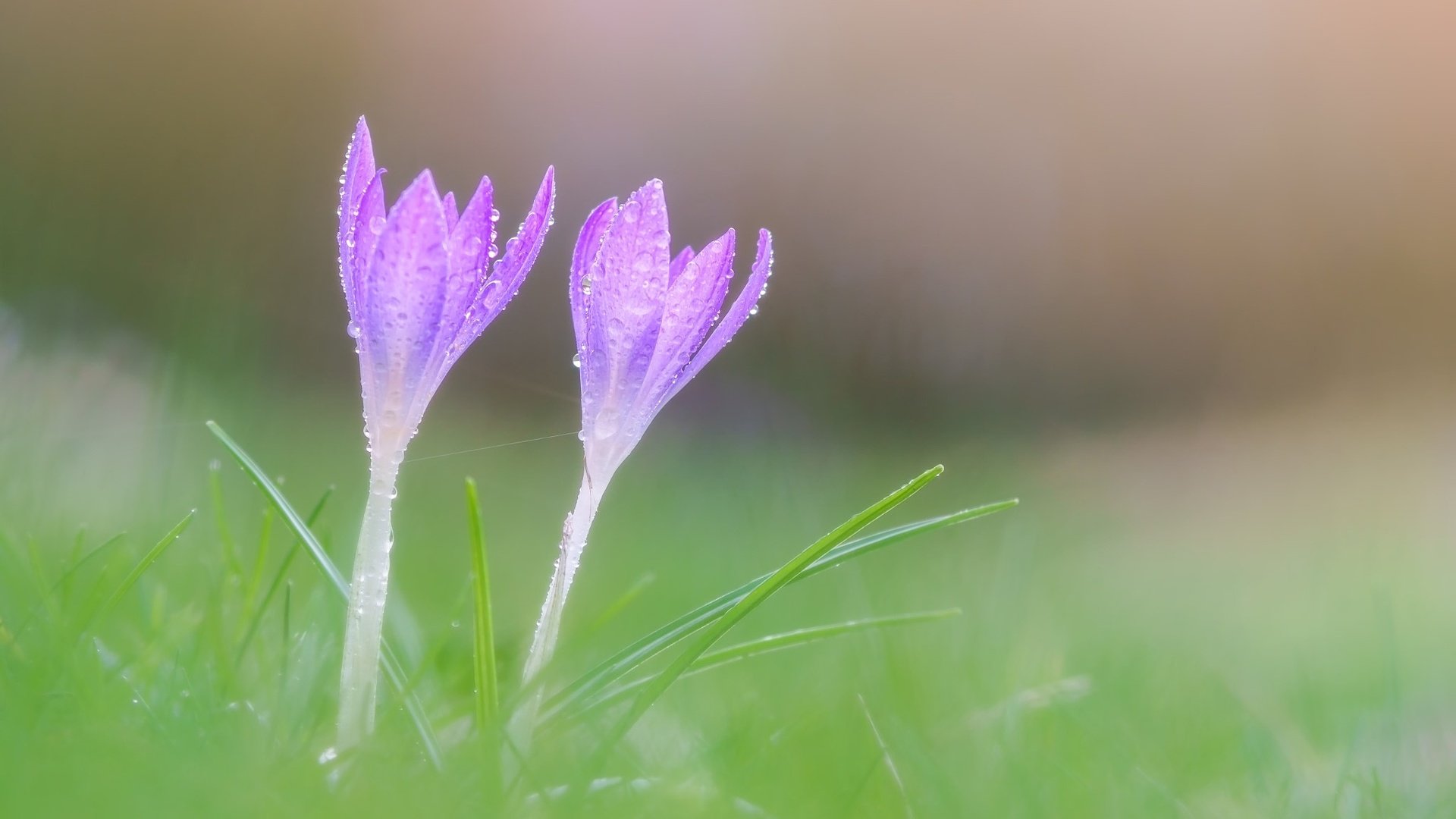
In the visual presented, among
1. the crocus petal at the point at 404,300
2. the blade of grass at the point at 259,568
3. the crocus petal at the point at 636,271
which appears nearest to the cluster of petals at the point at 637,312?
the crocus petal at the point at 636,271

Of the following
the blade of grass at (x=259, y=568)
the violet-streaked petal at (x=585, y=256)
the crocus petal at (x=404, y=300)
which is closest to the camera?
the crocus petal at (x=404, y=300)

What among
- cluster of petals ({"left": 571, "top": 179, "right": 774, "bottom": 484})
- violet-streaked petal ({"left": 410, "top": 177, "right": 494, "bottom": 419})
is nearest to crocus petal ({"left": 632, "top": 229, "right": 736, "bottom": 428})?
cluster of petals ({"left": 571, "top": 179, "right": 774, "bottom": 484})

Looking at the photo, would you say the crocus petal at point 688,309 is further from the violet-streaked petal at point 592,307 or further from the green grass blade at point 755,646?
the green grass blade at point 755,646

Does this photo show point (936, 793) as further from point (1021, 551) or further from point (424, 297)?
point (1021, 551)

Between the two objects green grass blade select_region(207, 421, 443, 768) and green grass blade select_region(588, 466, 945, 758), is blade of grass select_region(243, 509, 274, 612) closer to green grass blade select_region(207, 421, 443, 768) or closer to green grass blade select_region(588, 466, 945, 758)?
green grass blade select_region(207, 421, 443, 768)

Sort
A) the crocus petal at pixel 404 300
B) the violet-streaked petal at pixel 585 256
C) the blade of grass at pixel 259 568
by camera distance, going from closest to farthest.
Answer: the crocus petal at pixel 404 300
the violet-streaked petal at pixel 585 256
the blade of grass at pixel 259 568

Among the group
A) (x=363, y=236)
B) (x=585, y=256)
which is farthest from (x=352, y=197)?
(x=585, y=256)

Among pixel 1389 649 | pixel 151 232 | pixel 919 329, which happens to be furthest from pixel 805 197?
pixel 1389 649

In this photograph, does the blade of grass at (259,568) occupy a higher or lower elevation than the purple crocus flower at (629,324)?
lower
